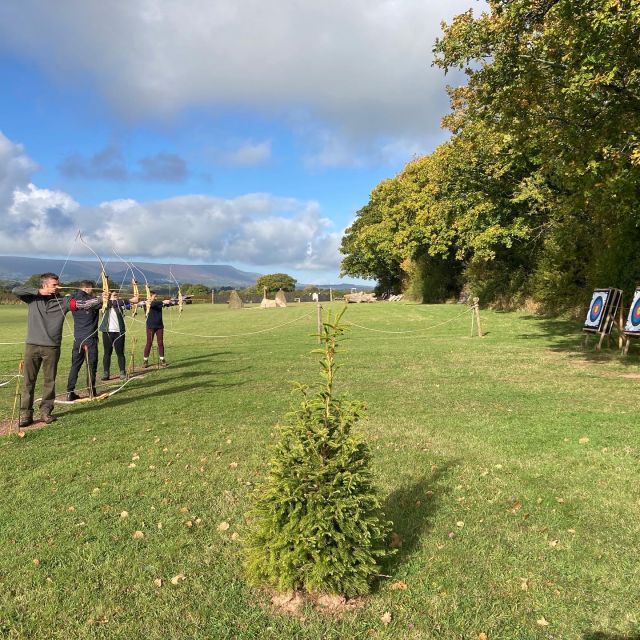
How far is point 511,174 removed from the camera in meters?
26.0

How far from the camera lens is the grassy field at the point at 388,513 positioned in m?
3.41

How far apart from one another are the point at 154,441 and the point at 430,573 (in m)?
4.88

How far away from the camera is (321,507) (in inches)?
129

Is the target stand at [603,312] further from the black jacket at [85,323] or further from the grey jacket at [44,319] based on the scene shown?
Result: the grey jacket at [44,319]

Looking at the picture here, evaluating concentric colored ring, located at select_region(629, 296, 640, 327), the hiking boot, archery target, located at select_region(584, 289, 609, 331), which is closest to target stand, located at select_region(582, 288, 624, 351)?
archery target, located at select_region(584, 289, 609, 331)

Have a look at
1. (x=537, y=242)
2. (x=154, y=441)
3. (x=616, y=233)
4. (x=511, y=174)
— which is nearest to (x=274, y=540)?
(x=154, y=441)

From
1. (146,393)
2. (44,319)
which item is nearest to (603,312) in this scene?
(146,393)

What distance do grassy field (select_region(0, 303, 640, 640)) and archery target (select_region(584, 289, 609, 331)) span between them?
5205 millimetres

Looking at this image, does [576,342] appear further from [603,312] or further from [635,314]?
[635,314]

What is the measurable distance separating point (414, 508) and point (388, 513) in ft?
0.97

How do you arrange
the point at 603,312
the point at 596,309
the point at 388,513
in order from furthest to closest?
the point at 596,309, the point at 603,312, the point at 388,513

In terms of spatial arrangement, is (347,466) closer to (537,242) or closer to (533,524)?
(533,524)

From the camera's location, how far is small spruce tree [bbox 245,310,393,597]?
3.27 m

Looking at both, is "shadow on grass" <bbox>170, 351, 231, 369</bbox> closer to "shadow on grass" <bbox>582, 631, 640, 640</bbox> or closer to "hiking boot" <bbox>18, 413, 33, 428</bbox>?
"hiking boot" <bbox>18, 413, 33, 428</bbox>
